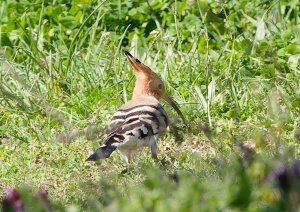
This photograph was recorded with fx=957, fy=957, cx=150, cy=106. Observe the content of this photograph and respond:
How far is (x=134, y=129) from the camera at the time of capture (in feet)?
21.3

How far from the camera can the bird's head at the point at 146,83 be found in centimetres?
744

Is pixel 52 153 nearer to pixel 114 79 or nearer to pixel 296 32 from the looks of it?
pixel 114 79

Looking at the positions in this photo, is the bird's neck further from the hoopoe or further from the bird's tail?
the bird's tail

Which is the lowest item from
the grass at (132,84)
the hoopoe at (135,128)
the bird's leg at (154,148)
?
the grass at (132,84)

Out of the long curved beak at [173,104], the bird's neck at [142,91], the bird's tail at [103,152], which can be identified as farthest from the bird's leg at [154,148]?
the bird's neck at [142,91]

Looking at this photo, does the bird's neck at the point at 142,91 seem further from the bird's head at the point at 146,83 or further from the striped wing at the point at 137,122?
the striped wing at the point at 137,122

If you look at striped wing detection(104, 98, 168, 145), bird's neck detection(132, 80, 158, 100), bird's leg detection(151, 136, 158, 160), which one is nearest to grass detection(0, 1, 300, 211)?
bird's leg detection(151, 136, 158, 160)

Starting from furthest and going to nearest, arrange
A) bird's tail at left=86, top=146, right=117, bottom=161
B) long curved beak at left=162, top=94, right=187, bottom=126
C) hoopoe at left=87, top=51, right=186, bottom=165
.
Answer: long curved beak at left=162, top=94, right=187, bottom=126, hoopoe at left=87, top=51, right=186, bottom=165, bird's tail at left=86, top=146, right=117, bottom=161

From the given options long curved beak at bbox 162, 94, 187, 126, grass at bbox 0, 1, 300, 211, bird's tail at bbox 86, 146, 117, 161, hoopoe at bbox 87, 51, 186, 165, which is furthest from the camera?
long curved beak at bbox 162, 94, 187, 126

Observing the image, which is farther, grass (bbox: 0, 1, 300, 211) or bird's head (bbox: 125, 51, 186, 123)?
bird's head (bbox: 125, 51, 186, 123)

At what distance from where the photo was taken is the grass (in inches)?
261

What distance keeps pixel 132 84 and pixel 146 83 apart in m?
0.66

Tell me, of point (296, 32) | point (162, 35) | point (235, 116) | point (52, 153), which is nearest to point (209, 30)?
point (162, 35)

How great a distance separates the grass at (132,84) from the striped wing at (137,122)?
212 mm
